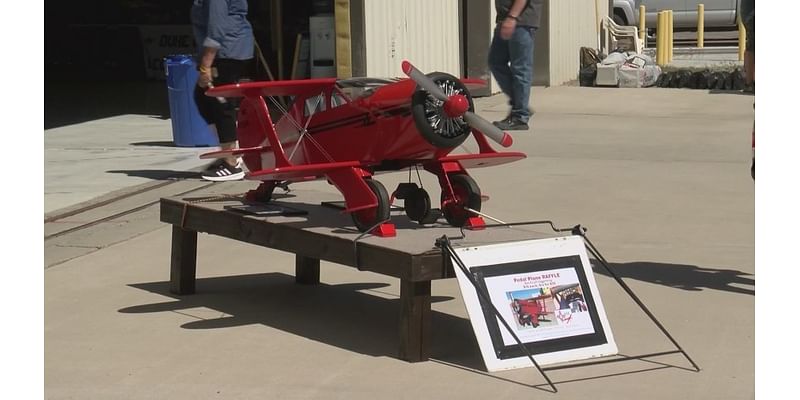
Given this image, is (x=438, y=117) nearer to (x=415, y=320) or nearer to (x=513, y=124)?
(x=415, y=320)

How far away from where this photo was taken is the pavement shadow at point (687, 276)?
7.00 meters

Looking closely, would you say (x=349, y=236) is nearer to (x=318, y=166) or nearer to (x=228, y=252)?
(x=318, y=166)

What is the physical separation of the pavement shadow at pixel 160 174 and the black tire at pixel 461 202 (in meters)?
4.94

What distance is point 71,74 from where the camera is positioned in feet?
77.2

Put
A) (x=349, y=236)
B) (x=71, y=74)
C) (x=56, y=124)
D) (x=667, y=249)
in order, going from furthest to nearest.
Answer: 1. (x=71, y=74)
2. (x=56, y=124)
3. (x=667, y=249)
4. (x=349, y=236)

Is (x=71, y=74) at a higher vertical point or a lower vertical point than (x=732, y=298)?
higher

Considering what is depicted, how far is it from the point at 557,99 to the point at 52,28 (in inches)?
473

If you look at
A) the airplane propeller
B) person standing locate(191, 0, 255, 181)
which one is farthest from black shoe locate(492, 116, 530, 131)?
the airplane propeller

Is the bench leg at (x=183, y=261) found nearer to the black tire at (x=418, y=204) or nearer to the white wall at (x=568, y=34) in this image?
the black tire at (x=418, y=204)

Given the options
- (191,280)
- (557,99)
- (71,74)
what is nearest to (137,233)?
(191,280)

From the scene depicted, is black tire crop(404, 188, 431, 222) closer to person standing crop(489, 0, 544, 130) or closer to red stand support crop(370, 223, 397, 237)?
red stand support crop(370, 223, 397, 237)

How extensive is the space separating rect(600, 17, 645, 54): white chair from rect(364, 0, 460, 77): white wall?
5842mm

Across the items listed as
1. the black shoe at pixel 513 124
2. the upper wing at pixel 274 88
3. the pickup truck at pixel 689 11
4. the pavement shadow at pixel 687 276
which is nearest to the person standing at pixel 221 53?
the upper wing at pixel 274 88

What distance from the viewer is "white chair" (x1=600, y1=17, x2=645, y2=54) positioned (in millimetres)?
22203
